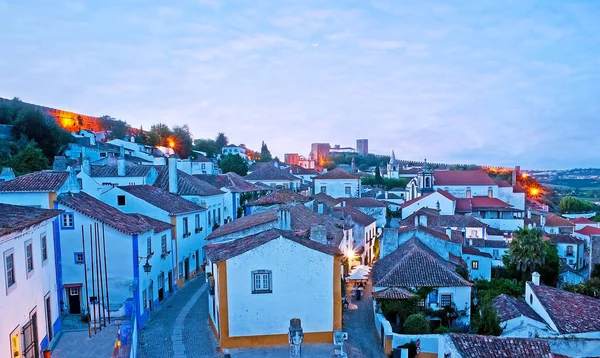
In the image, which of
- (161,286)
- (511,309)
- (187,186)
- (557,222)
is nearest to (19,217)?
(161,286)

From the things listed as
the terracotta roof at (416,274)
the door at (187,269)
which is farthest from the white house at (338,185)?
the terracotta roof at (416,274)

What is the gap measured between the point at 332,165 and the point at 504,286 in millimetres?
106714

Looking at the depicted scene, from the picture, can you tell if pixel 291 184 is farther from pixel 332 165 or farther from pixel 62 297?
pixel 332 165

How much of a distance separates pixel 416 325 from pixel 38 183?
1892cm

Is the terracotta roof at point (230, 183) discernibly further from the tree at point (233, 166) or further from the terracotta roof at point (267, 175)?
the tree at point (233, 166)

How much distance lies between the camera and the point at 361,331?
72.3 feet

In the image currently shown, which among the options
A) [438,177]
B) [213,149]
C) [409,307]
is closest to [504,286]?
[409,307]

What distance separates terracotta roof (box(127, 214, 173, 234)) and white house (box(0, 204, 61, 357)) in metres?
6.65

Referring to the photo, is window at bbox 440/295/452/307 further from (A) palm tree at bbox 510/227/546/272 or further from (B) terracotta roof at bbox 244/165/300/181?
(B) terracotta roof at bbox 244/165/300/181

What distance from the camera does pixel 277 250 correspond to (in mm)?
17484

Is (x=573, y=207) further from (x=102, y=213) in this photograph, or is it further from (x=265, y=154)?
(x=102, y=213)

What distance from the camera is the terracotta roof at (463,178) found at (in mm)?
73312

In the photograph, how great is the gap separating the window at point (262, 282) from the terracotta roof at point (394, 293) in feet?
23.3

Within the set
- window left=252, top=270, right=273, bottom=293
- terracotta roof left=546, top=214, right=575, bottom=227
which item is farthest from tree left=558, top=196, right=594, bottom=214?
window left=252, top=270, right=273, bottom=293
